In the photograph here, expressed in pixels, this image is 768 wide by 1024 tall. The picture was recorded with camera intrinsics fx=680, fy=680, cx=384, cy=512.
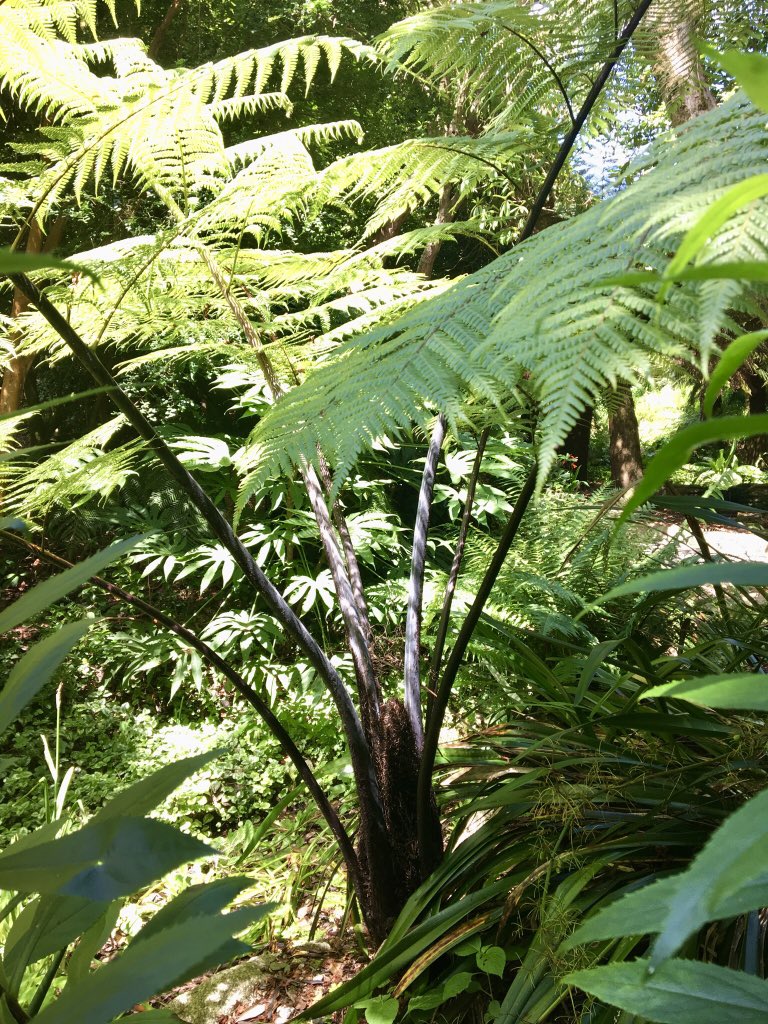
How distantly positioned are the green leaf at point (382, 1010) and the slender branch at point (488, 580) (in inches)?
7.7

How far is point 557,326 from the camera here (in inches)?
23.3

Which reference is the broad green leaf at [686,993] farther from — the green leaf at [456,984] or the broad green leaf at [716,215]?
the green leaf at [456,984]

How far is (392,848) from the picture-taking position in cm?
117

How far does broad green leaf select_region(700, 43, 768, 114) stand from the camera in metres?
0.30

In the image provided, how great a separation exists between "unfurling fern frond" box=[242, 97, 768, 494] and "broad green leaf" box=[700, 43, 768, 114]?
106 millimetres

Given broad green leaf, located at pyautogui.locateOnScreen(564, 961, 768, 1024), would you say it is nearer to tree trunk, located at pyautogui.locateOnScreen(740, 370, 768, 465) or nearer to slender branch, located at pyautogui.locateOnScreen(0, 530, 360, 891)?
slender branch, located at pyautogui.locateOnScreen(0, 530, 360, 891)

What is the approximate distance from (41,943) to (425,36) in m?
1.28

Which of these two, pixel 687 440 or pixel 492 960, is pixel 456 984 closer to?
pixel 492 960

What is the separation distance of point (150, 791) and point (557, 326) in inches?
18.9

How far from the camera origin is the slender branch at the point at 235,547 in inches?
31.2

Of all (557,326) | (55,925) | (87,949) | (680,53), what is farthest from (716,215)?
(680,53)

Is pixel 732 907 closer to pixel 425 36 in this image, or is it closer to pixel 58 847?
pixel 58 847

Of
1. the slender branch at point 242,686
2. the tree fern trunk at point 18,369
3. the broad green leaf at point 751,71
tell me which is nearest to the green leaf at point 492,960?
the slender branch at point 242,686

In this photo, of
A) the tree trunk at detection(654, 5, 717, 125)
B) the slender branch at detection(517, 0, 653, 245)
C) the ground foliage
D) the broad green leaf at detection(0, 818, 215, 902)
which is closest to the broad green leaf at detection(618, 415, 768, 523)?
the ground foliage
